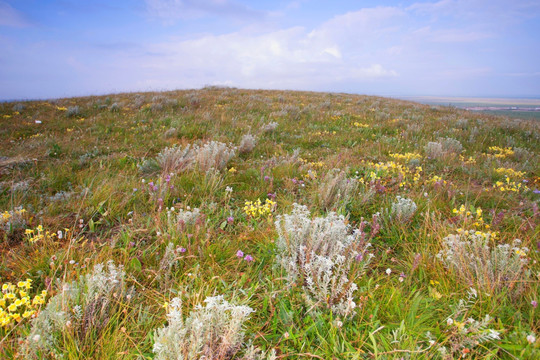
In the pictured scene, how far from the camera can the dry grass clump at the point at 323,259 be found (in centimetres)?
189

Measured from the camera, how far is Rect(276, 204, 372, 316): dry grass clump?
6.21 ft

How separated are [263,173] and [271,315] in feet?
9.48

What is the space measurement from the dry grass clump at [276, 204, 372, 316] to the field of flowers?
0.02 meters

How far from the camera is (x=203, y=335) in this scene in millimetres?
1575

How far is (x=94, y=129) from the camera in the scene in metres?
7.90

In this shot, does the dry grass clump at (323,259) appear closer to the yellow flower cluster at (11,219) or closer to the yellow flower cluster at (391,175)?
the yellow flower cluster at (391,175)

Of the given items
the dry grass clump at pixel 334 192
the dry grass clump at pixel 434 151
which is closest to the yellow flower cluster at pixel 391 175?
the dry grass clump at pixel 334 192

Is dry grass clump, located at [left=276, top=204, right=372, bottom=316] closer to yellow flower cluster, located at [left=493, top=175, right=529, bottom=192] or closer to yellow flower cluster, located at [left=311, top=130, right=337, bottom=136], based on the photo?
yellow flower cluster, located at [left=493, top=175, right=529, bottom=192]

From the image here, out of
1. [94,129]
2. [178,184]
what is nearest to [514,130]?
[178,184]

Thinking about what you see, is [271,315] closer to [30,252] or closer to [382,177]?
[30,252]

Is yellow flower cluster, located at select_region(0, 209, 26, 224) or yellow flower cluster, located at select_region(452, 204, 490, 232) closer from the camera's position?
yellow flower cluster, located at select_region(452, 204, 490, 232)

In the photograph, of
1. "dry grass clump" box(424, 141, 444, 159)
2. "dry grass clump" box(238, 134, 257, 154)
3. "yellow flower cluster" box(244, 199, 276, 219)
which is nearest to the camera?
"yellow flower cluster" box(244, 199, 276, 219)

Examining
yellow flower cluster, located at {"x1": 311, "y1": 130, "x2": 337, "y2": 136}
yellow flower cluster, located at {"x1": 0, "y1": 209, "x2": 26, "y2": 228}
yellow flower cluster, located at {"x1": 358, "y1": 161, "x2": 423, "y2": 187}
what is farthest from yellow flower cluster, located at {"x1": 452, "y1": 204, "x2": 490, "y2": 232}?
yellow flower cluster, located at {"x1": 311, "y1": 130, "x2": 337, "y2": 136}

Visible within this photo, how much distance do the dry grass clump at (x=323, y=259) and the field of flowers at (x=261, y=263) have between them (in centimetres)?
2
